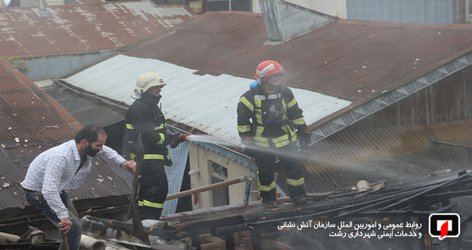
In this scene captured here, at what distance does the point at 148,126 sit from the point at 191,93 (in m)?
6.79

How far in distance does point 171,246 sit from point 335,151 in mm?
4471

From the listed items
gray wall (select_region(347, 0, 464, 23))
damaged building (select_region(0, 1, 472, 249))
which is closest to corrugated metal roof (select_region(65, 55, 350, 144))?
damaged building (select_region(0, 1, 472, 249))

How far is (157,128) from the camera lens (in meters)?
7.78

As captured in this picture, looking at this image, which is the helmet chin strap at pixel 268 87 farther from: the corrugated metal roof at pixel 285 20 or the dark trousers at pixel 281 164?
the corrugated metal roof at pixel 285 20

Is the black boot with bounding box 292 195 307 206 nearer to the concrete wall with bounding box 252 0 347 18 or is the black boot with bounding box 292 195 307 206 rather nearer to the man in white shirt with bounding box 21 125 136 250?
the man in white shirt with bounding box 21 125 136 250

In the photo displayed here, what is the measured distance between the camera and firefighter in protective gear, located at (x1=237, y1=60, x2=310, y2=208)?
8.04 metres

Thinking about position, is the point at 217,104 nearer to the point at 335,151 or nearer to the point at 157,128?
the point at 335,151

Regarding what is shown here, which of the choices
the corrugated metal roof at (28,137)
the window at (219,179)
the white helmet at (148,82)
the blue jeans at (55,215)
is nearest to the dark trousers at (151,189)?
the corrugated metal roof at (28,137)

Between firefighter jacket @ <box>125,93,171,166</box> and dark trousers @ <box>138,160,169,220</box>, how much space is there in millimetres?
97

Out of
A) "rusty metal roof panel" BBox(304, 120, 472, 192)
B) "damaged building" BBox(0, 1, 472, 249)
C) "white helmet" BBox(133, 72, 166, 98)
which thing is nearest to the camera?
"damaged building" BBox(0, 1, 472, 249)

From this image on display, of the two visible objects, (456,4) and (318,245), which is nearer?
(318,245)

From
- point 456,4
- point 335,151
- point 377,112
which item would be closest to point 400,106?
point 377,112

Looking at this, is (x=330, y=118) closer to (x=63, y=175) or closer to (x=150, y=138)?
(x=150, y=138)

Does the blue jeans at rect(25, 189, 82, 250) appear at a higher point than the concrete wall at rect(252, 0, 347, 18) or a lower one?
lower
